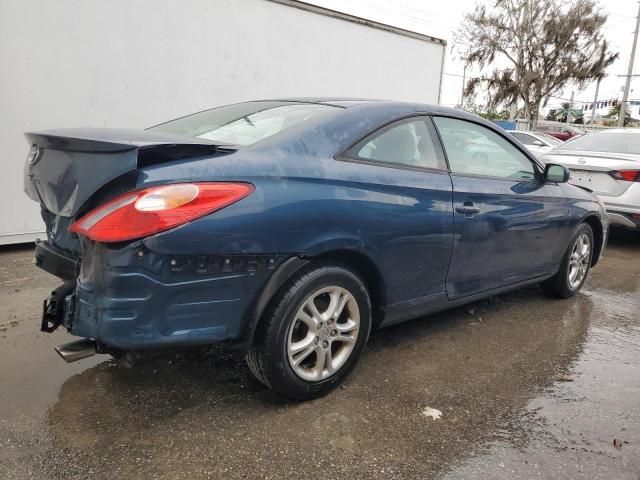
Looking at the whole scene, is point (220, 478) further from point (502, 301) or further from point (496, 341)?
point (502, 301)

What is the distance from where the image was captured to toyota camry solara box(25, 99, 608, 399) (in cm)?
216

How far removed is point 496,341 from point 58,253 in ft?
9.01

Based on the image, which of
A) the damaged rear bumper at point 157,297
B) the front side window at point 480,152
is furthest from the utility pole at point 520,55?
the damaged rear bumper at point 157,297

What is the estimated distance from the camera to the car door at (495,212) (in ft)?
11.0

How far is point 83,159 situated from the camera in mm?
2318

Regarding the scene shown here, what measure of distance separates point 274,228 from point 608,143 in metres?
6.41

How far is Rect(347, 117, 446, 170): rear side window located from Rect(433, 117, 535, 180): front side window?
0.40ft

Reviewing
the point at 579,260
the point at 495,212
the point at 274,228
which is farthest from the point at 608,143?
the point at 274,228

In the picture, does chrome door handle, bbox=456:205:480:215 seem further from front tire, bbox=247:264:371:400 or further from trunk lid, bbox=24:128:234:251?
trunk lid, bbox=24:128:234:251

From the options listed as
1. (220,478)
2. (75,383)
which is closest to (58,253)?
(75,383)

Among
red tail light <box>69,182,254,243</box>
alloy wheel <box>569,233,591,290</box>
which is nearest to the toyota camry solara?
red tail light <box>69,182,254,243</box>

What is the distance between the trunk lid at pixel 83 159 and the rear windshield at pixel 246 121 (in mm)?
389

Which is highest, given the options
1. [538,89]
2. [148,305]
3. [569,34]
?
[569,34]

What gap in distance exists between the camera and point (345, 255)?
2748 millimetres
